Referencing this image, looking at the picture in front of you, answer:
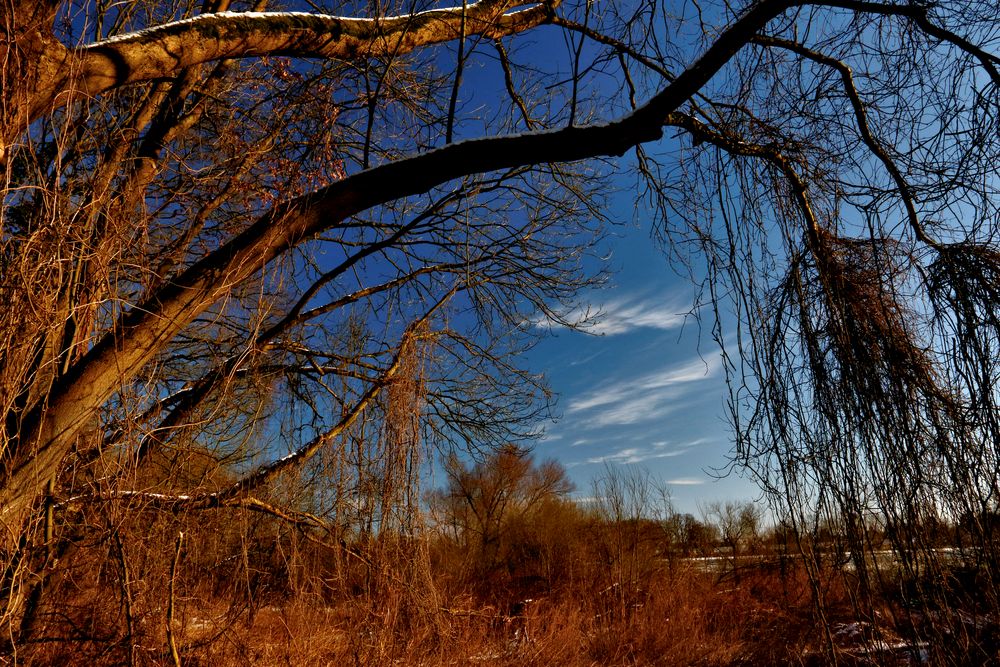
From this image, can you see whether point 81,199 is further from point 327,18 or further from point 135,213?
point 327,18

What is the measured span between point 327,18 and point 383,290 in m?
3.99

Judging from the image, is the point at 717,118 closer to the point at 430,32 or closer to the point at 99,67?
the point at 430,32

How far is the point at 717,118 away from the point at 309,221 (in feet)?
8.59

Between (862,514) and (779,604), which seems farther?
(779,604)

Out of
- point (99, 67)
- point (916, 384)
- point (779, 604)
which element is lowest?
point (779, 604)

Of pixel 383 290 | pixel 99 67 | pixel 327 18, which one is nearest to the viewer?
pixel 99 67

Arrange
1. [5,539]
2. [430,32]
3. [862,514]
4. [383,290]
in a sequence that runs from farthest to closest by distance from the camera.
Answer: [383,290]
[430,32]
[5,539]
[862,514]

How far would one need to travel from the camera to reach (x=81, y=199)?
90.7 inches

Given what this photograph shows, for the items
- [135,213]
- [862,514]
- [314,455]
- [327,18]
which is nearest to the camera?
[862,514]

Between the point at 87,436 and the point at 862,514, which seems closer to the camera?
the point at 862,514

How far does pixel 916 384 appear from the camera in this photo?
7.53 feet

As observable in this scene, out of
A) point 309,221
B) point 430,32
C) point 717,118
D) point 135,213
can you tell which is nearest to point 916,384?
point 717,118

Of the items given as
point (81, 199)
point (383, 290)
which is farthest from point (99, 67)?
point (383, 290)

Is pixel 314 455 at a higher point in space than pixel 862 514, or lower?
higher
